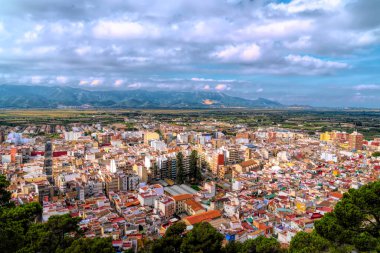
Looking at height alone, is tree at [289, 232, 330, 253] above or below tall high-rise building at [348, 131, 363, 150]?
above

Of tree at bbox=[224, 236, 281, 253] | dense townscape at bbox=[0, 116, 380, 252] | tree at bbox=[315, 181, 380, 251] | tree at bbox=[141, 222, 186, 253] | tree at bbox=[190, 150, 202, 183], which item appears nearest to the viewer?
tree at bbox=[315, 181, 380, 251]

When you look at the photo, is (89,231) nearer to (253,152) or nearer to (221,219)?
(221,219)

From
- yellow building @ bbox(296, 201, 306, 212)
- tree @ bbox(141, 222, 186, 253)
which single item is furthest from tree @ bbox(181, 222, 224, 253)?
yellow building @ bbox(296, 201, 306, 212)

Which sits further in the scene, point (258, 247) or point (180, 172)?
point (180, 172)

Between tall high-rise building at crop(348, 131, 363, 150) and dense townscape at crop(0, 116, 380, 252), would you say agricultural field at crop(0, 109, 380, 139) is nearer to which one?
tall high-rise building at crop(348, 131, 363, 150)

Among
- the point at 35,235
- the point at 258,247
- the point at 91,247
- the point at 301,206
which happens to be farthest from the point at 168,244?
the point at 301,206

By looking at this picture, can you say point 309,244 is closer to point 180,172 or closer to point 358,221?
point 358,221

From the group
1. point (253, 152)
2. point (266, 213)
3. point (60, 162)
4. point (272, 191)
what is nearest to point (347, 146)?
point (253, 152)

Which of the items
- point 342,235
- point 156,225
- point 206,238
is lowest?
point 156,225

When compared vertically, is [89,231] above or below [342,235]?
below
